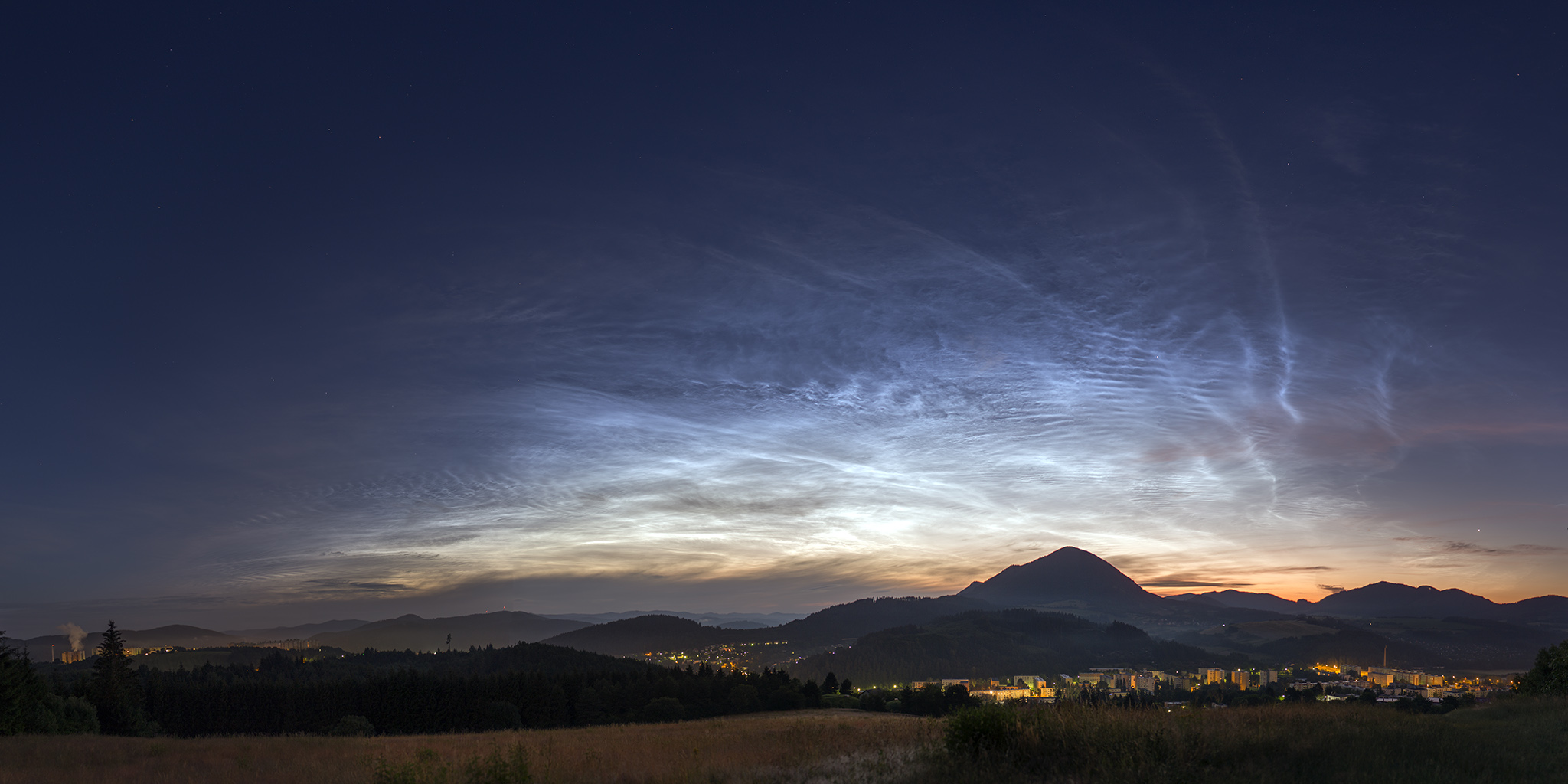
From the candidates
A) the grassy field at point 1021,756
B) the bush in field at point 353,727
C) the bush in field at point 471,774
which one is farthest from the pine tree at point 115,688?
the bush in field at point 471,774

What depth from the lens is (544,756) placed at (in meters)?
14.6

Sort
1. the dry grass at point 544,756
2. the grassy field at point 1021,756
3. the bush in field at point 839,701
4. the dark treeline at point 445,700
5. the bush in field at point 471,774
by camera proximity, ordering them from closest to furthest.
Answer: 1. the grassy field at point 1021,756
2. the bush in field at point 471,774
3. the dry grass at point 544,756
4. the bush in field at point 839,701
5. the dark treeline at point 445,700

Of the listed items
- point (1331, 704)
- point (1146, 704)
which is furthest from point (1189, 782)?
point (1331, 704)

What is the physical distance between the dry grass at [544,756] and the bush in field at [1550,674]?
100 feet

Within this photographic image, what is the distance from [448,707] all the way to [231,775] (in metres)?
80.3

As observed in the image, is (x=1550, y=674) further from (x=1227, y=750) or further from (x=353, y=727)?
(x=353, y=727)

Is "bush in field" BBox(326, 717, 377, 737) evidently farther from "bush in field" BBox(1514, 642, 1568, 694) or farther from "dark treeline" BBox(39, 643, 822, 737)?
"bush in field" BBox(1514, 642, 1568, 694)

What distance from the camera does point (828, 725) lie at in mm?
21984

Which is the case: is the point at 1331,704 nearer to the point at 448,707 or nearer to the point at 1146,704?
the point at 1146,704

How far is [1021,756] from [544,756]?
9052mm

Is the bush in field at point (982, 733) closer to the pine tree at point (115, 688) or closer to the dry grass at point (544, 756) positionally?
the dry grass at point (544, 756)

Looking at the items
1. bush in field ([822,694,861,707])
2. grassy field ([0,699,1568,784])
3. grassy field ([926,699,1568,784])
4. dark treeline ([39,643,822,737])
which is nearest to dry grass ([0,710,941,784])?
grassy field ([0,699,1568,784])

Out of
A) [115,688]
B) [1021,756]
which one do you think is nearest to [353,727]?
[115,688]

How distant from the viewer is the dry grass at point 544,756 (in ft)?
39.7
